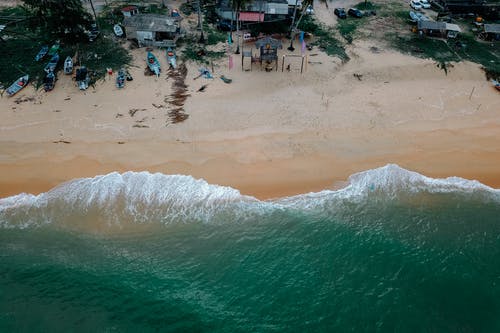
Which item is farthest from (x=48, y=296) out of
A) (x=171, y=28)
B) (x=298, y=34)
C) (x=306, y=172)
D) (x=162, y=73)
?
(x=298, y=34)

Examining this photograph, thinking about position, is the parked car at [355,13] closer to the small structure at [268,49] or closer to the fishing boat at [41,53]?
the small structure at [268,49]

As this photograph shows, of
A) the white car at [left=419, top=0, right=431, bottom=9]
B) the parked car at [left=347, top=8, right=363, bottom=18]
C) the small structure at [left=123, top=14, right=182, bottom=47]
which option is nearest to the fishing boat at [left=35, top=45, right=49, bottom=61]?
the small structure at [left=123, top=14, right=182, bottom=47]

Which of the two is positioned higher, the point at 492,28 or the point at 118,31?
the point at 492,28

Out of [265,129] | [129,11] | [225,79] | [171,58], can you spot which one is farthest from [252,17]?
[265,129]

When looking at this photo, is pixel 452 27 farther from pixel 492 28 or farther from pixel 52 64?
pixel 52 64

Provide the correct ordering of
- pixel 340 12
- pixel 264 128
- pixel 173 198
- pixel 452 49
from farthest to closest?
pixel 340 12 < pixel 452 49 < pixel 264 128 < pixel 173 198

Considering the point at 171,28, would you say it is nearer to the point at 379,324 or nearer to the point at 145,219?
the point at 145,219

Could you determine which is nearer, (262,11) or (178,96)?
(178,96)
